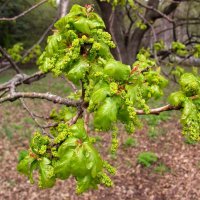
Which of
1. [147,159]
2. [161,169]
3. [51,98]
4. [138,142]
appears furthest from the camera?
[138,142]

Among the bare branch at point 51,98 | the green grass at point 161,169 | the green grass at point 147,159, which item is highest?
the bare branch at point 51,98

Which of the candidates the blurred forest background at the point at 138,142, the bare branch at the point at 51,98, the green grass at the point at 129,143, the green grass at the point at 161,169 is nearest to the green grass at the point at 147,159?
the blurred forest background at the point at 138,142

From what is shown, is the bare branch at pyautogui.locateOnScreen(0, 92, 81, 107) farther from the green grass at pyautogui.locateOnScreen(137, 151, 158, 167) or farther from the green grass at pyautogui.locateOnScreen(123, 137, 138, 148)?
the green grass at pyautogui.locateOnScreen(123, 137, 138, 148)

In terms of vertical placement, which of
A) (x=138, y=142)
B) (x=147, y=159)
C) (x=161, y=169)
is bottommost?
(x=138, y=142)

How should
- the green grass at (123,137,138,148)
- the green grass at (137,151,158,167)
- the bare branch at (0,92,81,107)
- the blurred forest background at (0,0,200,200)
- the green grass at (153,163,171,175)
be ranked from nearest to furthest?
the bare branch at (0,92,81,107), the blurred forest background at (0,0,200,200), the green grass at (153,163,171,175), the green grass at (137,151,158,167), the green grass at (123,137,138,148)

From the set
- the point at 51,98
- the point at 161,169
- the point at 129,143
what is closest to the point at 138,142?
the point at 129,143

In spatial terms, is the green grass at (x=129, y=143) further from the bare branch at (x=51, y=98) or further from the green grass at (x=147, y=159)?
the bare branch at (x=51, y=98)

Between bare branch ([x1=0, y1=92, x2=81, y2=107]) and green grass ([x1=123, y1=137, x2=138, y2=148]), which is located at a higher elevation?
bare branch ([x1=0, y1=92, x2=81, y2=107])

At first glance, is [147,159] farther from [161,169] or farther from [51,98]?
[51,98]

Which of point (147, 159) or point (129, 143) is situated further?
point (129, 143)

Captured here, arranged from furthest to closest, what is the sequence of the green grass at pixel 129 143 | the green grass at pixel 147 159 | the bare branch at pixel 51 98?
the green grass at pixel 129 143, the green grass at pixel 147 159, the bare branch at pixel 51 98

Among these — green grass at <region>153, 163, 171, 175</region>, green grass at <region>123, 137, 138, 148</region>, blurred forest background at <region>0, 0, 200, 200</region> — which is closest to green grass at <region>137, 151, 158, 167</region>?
blurred forest background at <region>0, 0, 200, 200</region>

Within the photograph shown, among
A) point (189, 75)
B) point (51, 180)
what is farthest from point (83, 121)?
point (189, 75)

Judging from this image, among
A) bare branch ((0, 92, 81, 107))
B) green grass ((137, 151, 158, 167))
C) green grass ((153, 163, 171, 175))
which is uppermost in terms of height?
bare branch ((0, 92, 81, 107))
